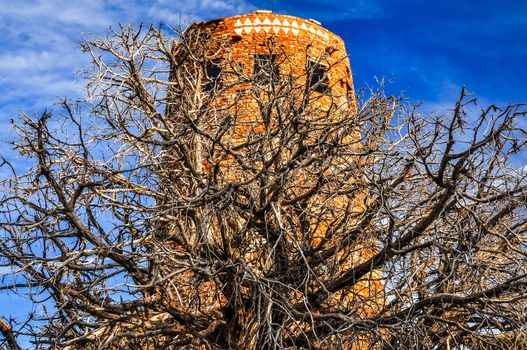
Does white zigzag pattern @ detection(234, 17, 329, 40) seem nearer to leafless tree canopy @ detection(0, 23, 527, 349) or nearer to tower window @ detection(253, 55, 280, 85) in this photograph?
tower window @ detection(253, 55, 280, 85)

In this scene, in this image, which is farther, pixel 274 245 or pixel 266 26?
pixel 266 26

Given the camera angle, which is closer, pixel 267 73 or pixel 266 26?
pixel 267 73

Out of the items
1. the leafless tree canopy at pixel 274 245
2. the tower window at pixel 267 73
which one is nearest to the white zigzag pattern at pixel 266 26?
the tower window at pixel 267 73

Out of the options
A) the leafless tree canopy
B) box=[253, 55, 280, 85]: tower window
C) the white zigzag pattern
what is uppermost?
the white zigzag pattern

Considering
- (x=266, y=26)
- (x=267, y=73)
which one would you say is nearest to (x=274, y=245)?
(x=267, y=73)

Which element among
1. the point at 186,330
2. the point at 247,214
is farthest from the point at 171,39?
the point at 186,330

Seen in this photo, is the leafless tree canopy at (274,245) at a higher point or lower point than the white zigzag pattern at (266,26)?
lower

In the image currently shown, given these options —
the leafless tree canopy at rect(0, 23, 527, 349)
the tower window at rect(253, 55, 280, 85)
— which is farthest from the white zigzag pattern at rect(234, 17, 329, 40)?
the leafless tree canopy at rect(0, 23, 527, 349)

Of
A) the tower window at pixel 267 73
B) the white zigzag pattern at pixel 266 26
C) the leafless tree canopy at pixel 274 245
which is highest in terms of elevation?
the white zigzag pattern at pixel 266 26

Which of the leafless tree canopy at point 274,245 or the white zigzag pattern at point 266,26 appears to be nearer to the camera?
the leafless tree canopy at point 274,245

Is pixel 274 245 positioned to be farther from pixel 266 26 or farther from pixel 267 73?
pixel 266 26

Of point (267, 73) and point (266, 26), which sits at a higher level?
point (266, 26)

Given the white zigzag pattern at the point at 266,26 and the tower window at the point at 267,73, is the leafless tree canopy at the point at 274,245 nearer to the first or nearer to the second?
the tower window at the point at 267,73

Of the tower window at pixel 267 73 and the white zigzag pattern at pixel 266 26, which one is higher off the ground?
the white zigzag pattern at pixel 266 26
